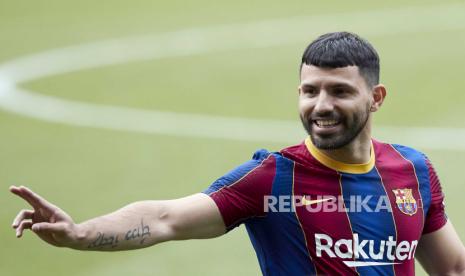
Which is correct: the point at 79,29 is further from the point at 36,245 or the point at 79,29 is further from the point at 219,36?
the point at 36,245

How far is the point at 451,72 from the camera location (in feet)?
58.0

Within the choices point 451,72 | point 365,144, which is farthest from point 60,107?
point 365,144

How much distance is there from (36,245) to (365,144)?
583 cm

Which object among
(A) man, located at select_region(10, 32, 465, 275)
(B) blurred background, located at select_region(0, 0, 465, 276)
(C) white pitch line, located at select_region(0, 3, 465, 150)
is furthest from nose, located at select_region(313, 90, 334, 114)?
(C) white pitch line, located at select_region(0, 3, 465, 150)

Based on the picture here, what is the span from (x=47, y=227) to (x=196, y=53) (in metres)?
13.0

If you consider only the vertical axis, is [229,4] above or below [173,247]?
above

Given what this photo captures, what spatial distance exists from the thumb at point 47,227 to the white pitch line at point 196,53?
9084 millimetres

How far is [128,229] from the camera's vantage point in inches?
248

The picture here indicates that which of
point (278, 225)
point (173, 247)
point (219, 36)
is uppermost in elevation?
point (219, 36)

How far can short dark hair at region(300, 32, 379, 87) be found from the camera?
669 cm


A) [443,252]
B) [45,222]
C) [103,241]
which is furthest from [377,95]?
[45,222]

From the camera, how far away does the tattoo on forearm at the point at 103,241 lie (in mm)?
6105

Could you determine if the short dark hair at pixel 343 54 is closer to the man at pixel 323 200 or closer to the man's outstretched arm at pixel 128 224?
the man at pixel 323 200

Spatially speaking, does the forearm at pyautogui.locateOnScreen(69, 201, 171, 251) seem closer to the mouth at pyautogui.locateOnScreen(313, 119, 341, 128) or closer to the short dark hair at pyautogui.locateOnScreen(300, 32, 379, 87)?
the mouth at pyautogui.locateOnScreen(313, 119, 341, 128)
